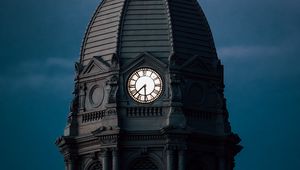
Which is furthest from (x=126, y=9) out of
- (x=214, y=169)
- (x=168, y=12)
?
(x=214, y=169)

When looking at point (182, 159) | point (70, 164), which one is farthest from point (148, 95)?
point (70, 164)

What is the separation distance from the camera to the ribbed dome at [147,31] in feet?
589

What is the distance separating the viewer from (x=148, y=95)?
17750 centimetres

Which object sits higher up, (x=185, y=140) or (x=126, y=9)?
(x=126, y=9)

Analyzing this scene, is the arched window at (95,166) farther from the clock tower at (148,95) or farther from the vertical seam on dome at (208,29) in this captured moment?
the vertical seam on dome at (208,29)

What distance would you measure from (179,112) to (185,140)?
2399 millimetres

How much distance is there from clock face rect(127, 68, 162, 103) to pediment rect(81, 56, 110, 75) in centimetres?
257

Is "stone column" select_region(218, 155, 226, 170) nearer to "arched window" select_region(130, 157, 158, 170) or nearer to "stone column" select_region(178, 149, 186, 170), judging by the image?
"stone column" select_region(178, 149, 186, 170)

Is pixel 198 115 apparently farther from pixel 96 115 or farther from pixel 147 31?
pixel 96 115

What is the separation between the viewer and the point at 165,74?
6998 inches

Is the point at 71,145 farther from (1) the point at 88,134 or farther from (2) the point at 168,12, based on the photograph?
(2) the point at 168,12

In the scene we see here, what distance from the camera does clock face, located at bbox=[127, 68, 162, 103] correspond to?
177 metres

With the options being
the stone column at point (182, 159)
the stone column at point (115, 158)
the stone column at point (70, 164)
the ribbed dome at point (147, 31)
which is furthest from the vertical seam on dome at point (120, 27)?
the stone column at point (182, 159)

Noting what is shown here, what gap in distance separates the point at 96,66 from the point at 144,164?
946cm
